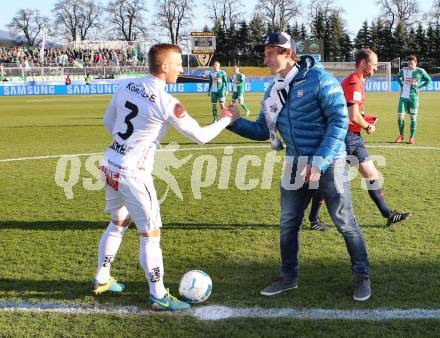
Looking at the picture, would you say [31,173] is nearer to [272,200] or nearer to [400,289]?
[272,200]

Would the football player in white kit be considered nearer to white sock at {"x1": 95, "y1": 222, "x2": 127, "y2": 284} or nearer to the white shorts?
the white shorts

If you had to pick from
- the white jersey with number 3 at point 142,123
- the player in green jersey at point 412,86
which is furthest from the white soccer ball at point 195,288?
the player in green jersey at point 412,86

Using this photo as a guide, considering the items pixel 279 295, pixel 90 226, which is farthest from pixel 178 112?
pixel 90 226

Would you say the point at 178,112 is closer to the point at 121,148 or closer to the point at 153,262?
the point at 121,148

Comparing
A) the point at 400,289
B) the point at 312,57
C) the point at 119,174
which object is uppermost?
the point at 312,57

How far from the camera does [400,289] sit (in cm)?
430

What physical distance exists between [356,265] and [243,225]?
2277 millimetres

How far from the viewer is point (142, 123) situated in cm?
381

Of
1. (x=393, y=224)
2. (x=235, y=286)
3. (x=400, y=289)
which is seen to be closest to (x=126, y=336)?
(x=235, y=286)

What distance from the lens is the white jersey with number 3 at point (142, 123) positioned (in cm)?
376

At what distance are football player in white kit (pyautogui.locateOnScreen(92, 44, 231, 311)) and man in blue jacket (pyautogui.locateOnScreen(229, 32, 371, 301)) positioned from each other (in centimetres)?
46

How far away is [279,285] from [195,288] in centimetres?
75

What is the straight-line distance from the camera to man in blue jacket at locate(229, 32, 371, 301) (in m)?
3.87

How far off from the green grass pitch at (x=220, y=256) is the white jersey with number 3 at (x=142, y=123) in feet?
4.05
